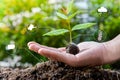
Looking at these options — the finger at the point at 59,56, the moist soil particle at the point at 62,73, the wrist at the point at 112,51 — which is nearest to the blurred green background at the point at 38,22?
the wrist at the point at 112,51

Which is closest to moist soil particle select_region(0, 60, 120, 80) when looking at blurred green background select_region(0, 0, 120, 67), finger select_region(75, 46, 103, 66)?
finger select_region(75, 46, 103, 66)

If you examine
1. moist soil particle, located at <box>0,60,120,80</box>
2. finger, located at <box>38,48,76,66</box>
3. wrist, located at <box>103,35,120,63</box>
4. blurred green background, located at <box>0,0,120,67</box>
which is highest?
blurred green background, located at <box>0,0,120,67</box>

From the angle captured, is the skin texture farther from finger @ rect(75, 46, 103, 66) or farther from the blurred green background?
the blurred green background

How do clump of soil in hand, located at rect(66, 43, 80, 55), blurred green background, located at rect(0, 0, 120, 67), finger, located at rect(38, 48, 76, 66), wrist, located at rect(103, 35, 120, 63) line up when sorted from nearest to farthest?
finger, located at rect(38, 48, 76, 66) < clump of soil in hand, located at rect(66, 43, 80, 55) < wrist, located at rect(103, 35, 120, 63) < blurred green background, located at rect(0, 0, 120, 67)

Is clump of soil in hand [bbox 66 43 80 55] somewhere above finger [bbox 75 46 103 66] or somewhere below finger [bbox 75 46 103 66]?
above

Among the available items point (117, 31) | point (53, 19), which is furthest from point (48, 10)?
point (117, 31)

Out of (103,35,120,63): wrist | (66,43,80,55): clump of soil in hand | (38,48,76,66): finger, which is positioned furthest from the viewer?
(103,35,120,63): wrist

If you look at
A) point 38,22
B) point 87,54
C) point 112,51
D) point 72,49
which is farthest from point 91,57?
point 38,22

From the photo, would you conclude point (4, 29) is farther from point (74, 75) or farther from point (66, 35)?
point (74, 75)

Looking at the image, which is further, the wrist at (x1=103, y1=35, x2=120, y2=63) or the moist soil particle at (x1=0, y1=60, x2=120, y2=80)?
the wrist at (x1=103, y1=35, x2=120, y2=63)
